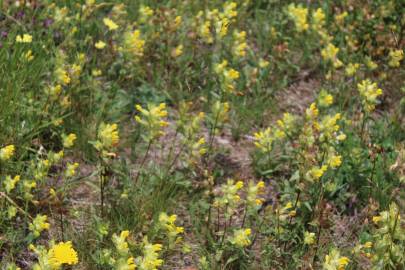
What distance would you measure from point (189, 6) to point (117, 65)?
870 millimetres

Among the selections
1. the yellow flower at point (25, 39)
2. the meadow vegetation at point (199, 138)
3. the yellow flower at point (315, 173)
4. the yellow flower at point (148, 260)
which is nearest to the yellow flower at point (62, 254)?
the meadow vegetation at point (199, 138)

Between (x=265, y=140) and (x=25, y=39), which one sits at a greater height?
(x=25, y=39)

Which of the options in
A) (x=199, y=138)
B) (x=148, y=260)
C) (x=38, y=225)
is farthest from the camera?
(x=199, y=138)

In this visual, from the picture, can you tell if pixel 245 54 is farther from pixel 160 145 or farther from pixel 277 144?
pixel 160 145

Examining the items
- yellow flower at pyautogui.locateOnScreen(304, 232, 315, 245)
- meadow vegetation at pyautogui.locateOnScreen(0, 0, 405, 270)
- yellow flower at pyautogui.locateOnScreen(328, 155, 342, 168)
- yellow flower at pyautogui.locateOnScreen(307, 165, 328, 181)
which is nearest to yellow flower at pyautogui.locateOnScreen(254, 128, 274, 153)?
meadow vegetation at pyautogui.locateOnScreen(0, 0, 405, 270)

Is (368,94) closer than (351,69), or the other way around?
(368,94)

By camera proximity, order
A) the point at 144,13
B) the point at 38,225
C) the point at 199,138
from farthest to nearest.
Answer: the point at 144,13, the point at 199,138, the point at 38,225

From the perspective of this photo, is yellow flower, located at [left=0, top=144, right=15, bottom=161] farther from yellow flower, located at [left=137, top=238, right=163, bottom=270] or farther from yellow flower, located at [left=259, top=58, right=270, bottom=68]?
yellow flower, located at [left=259, top=58, right=270, bottom=68]

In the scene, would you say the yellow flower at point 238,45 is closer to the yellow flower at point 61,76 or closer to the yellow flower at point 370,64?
the yellow flower at point 370,64

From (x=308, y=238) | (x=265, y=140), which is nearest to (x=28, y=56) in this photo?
(x=265, y=140)

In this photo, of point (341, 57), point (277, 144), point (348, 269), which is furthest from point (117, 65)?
point (348, 269)

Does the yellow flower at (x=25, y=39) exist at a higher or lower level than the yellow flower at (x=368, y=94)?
higher

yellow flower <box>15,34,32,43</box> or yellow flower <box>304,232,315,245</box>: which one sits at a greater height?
yellow flower <box>15,34,32,43</box>

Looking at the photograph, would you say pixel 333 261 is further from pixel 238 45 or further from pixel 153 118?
pixel 238 45
